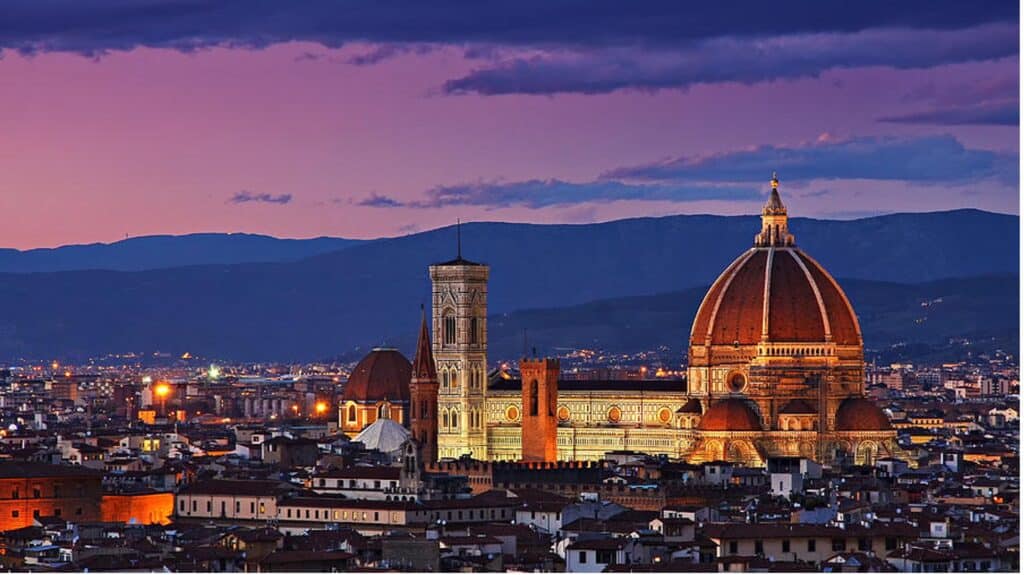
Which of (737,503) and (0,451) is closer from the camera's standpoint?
(737,503)

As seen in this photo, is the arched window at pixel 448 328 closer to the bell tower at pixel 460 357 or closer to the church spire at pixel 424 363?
the bell tower at pixel 460 357

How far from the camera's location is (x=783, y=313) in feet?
336

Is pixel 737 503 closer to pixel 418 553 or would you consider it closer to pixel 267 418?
pixel 418 553

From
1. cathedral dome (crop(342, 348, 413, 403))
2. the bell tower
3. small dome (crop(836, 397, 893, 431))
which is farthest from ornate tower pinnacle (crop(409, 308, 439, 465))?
cathedral dome (crop(342, 348, 413, 403))

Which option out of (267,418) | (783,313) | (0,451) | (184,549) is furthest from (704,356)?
(267,418)

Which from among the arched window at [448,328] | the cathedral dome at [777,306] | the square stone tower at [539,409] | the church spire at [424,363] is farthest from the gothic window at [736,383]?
the church spire at [424,363]

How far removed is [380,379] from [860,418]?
1088 inches

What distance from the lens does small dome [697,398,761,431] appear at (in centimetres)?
9956

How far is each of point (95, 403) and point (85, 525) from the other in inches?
4460

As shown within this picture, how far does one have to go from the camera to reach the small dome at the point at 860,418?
99.8 m

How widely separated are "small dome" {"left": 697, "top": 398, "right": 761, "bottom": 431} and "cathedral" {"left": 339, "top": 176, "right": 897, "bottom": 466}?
4 cm

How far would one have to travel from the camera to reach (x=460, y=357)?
4166 inches

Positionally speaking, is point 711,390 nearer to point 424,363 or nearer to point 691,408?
point 691,408

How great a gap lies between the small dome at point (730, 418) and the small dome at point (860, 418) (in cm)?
250
